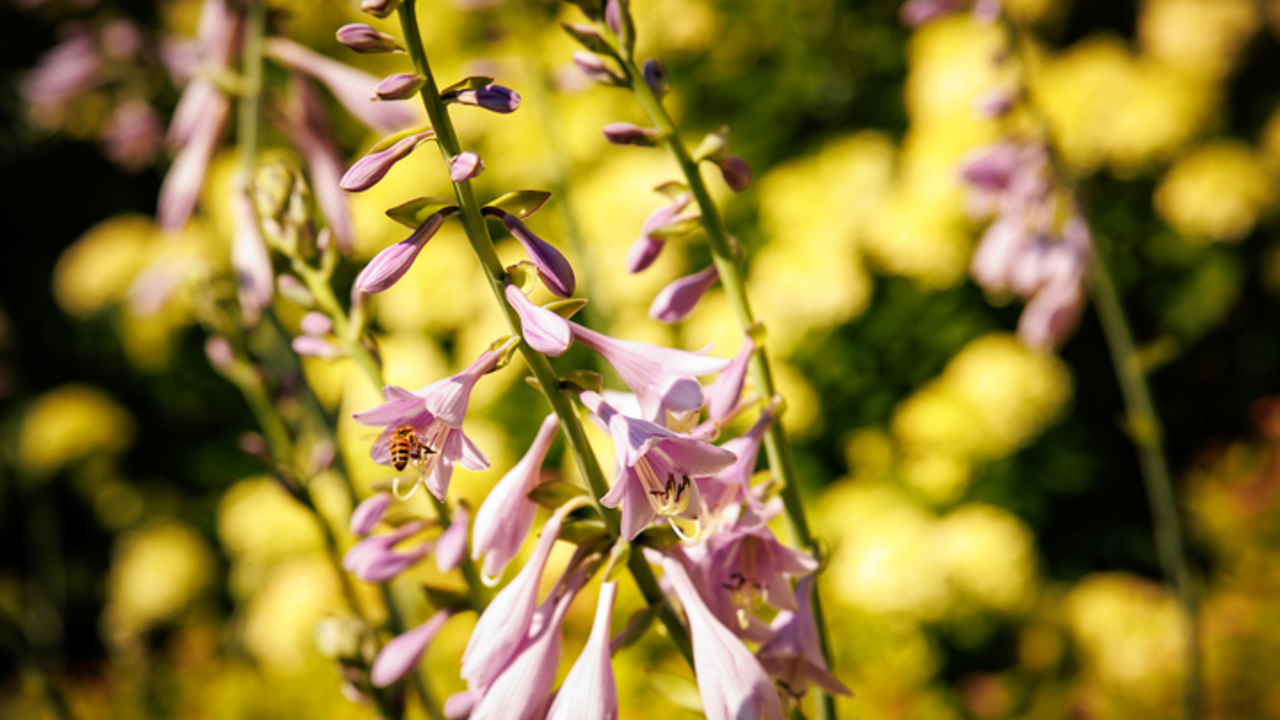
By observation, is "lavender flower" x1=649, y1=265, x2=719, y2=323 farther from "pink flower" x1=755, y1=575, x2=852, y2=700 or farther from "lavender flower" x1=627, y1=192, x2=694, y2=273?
"pink flower" x1=755, y1=575, x2=852, y2=700

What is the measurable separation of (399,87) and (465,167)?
0.06 meters

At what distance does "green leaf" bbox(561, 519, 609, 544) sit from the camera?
48cm

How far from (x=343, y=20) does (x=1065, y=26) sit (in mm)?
2554

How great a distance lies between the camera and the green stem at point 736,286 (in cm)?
55

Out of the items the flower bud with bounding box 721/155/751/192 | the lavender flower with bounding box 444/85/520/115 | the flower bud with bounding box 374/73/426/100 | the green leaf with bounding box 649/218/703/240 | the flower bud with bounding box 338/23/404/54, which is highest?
the flower bud with bounding box 338/23/404/54

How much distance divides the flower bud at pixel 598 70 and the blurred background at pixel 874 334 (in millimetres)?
819

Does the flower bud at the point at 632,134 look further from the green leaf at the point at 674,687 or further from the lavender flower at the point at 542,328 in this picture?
the green leaf at the point at 674,687

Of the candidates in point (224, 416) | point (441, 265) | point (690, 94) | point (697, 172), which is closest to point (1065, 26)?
point (690, 94)

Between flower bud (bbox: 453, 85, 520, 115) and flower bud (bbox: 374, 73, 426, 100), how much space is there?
0.03 meters

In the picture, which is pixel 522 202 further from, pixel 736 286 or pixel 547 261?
pixel 736 286

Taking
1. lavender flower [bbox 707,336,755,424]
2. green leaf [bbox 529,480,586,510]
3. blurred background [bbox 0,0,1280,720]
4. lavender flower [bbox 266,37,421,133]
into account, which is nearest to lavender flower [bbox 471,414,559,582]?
green leaf [bbox 529,480,586,510]

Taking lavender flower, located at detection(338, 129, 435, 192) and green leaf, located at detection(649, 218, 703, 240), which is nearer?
lavender flower, located at detection(338, 129, 435, 192)

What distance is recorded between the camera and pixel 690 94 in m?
2.41

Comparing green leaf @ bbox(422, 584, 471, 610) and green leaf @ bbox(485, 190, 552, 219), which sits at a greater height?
green leaf @ bbox(485, 190, 552, 219)
